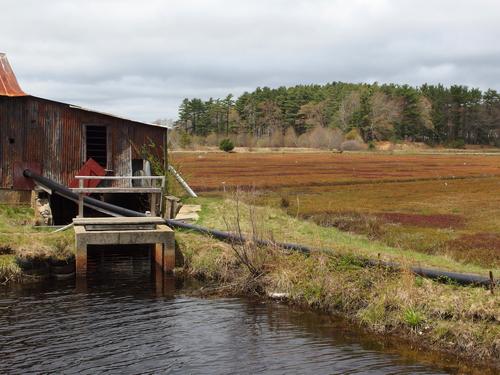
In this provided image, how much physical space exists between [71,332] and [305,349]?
5.09 metres

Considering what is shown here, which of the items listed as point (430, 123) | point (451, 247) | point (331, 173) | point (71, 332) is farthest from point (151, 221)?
point (430, 123)

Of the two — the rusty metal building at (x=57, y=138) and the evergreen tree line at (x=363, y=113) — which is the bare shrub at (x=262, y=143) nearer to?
the evergreen tree line at (x=363, y=113)

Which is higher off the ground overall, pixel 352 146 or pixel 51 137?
pixel 51 137

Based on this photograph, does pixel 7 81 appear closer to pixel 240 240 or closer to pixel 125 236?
pixel 125 236

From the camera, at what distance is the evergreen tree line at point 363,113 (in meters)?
164

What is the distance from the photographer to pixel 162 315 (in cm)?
1541

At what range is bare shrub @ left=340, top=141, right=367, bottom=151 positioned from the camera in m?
143

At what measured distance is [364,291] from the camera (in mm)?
15125

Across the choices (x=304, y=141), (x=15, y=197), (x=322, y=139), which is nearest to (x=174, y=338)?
(x=15, y=197)

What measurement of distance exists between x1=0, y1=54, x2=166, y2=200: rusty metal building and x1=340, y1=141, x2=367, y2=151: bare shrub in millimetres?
117379

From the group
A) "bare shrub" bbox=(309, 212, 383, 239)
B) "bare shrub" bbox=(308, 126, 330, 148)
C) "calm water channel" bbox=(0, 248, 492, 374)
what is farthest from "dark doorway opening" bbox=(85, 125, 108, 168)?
"bare shrub" bbox=(308, 126, 330, 148)

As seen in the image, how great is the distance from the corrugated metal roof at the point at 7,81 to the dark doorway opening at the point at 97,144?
10.6 feet

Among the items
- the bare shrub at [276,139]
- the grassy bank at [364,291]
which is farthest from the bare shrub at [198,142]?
the grassy bank at [364,291]

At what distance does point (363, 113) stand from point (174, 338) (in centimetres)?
15337
